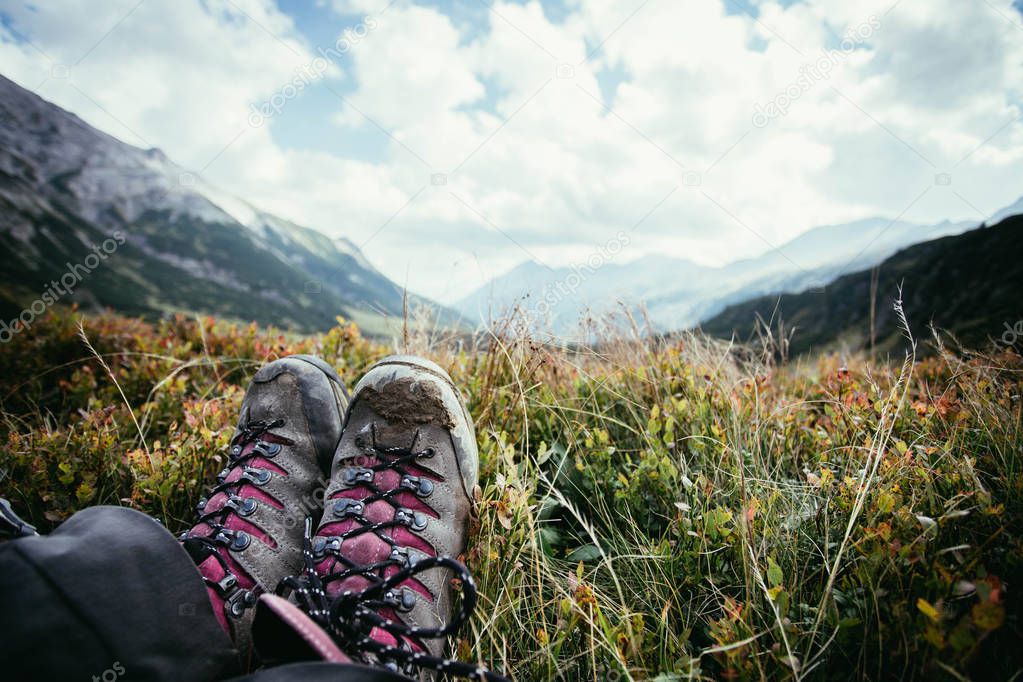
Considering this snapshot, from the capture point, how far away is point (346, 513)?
200 centimetres

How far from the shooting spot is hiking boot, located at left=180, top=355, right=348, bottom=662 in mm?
1798

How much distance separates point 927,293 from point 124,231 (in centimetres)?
16087

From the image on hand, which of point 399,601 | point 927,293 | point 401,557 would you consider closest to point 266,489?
point 401,557

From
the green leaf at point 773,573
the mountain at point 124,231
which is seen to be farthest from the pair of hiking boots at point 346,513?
the mountain at point 124,231

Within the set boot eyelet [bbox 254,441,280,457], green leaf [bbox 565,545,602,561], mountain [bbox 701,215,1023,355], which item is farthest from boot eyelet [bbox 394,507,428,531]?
mountain [bbox 701,215,1023,355]

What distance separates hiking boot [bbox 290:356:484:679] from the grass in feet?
0.57

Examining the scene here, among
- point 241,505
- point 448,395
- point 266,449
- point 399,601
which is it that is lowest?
point 399,601

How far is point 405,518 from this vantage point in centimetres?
199

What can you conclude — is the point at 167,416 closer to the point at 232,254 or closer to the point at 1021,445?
the point at 1021,445

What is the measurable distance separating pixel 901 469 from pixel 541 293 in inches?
80.9

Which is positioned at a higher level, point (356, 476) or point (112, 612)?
point (356, 476)

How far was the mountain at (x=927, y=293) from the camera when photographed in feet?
150

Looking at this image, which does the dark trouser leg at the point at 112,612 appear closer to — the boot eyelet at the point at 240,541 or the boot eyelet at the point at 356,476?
the boot eyelet at the point at 240,541

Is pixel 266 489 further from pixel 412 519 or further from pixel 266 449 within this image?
pixel 412 519
